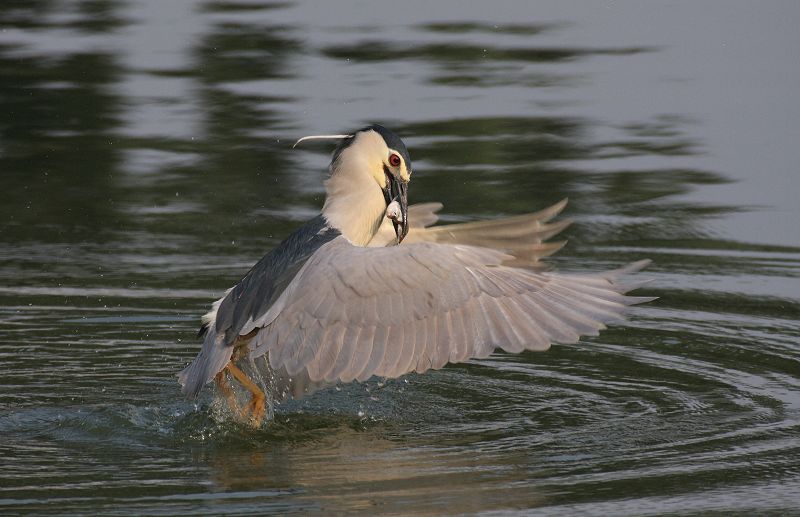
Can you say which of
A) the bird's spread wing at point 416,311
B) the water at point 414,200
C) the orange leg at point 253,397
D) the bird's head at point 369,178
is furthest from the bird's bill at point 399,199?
the orange leg at point 253,397

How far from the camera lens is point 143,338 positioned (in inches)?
322

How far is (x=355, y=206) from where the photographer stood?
7680 millimetres

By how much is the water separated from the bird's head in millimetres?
818

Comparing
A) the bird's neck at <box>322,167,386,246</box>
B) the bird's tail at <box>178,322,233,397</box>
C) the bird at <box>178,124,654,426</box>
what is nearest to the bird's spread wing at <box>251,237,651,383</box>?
the bird at <box>178,124,654,426</box>

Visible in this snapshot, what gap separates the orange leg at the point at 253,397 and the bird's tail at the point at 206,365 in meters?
0.22

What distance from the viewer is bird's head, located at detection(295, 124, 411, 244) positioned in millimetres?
7715

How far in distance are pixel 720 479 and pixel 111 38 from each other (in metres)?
11.0

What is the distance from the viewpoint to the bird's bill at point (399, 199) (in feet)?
25.3

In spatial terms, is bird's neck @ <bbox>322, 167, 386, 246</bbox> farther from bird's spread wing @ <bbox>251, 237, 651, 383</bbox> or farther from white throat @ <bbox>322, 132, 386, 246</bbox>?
bird's spread wing @ <bbox>251, 237, 651, 383</bbox>

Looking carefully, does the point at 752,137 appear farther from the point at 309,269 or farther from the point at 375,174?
the point at 309,269

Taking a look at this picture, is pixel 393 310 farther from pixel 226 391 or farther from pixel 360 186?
pixel 360 186

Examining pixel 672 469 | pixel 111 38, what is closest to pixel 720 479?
pixel 672 469

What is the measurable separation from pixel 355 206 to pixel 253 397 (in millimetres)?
1170

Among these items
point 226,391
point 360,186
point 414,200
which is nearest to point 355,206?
point 360,186
